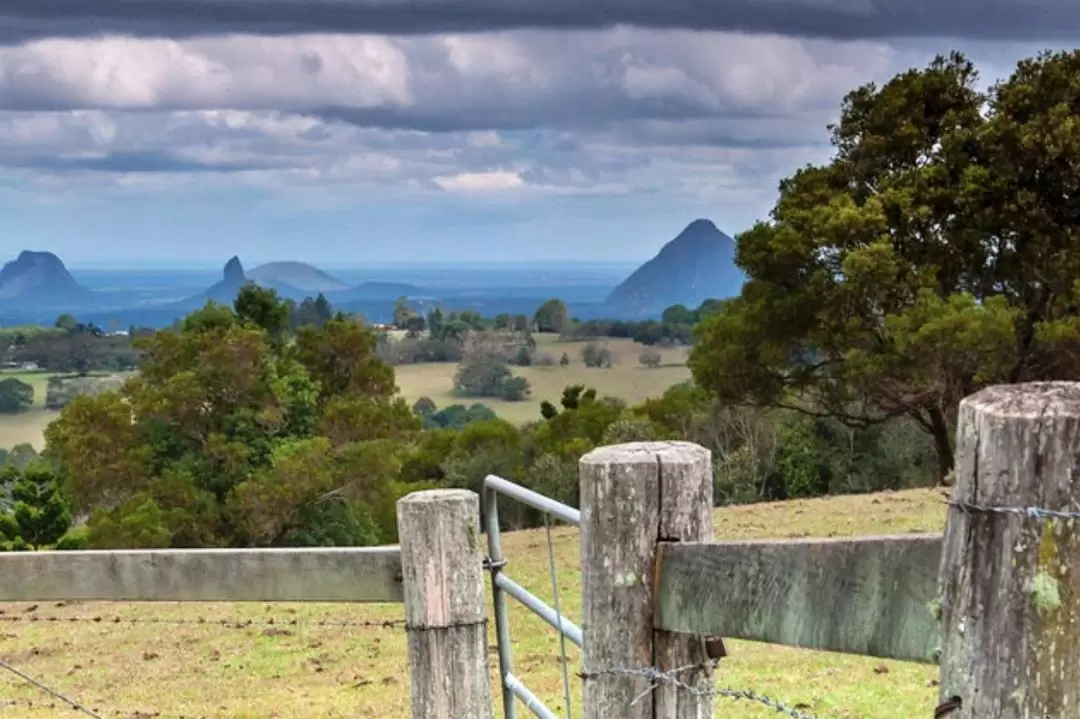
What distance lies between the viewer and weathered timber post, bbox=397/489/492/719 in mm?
3607

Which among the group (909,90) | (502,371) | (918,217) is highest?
(909,90)

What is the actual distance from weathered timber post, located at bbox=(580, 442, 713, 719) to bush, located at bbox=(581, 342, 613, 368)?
355 ft

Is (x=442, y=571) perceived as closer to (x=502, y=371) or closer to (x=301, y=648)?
(x=301, y=648)

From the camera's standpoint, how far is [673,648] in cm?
251

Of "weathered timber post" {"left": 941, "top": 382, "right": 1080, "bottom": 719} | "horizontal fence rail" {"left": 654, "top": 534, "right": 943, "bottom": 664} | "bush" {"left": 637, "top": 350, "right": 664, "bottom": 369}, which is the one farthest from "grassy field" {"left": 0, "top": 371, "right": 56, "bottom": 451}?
"weathered timber post" {"left": 941, "top": 382, "right": 1080, "bottom": 719}

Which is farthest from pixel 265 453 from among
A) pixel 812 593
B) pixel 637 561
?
pixel 812 593

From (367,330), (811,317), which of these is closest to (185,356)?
(367,330)

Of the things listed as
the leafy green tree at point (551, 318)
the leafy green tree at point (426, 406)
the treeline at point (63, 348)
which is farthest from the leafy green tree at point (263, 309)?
the leafy green tree at point (551, 318)

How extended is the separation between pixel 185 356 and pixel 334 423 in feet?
13.5

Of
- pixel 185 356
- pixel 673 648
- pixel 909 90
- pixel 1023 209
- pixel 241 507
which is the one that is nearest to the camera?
pixel 673 648

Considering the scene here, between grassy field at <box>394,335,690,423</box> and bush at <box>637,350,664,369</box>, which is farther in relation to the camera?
bush at <box>637,350,664,369</box>

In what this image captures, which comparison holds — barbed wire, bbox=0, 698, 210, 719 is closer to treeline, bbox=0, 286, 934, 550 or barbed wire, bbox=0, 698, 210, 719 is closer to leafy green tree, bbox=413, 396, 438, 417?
treeline, bbox=0, 286, 934, 550

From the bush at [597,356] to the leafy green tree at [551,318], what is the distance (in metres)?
22.4

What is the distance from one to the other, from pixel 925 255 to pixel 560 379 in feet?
264
